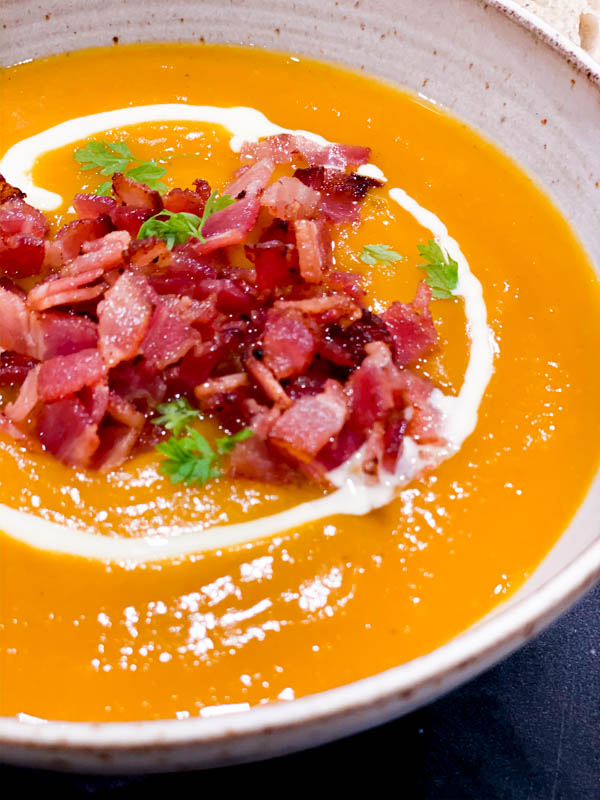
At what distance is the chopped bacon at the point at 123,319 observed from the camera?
2041mm

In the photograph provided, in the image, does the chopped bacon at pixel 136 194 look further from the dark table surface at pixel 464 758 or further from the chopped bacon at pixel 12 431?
the dark table surface at pixel 464 758

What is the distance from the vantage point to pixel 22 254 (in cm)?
238

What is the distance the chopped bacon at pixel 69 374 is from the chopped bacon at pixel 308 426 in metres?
0.50

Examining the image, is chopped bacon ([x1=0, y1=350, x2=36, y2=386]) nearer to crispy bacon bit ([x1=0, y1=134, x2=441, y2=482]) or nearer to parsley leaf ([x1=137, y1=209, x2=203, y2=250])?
crispy bacon bit ([x1=0, y1=134, x2=441, y2=482])

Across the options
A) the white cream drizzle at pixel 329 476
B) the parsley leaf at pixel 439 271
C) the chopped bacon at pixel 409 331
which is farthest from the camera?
the parsley leaf at pixel 439 271

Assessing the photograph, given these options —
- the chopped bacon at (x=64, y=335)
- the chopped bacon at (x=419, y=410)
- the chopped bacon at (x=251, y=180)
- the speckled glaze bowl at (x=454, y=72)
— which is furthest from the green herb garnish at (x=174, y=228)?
the speckled glaze bowl at (x=454, y=72)

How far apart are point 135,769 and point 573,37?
3248mm

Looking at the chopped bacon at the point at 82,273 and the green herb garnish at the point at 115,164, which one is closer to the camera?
the chopped bacon at the point at 82,273

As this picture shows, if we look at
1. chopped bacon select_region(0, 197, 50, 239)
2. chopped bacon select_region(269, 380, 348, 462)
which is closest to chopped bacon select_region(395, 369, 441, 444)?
chopped bacon select_region(269, 380, 348, 462)

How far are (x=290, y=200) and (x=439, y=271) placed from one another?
0.54 m

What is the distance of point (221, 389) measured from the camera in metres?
2.04

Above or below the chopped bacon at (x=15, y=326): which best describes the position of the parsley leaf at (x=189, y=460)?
above

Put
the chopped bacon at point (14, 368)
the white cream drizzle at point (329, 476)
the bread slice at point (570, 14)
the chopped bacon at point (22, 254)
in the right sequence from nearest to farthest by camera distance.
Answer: the white cream drizzle at point (329, 476)
the chopped bacon at point (14, 368)
the chopped bacon at point (22, 254)
the bread slice at point (570, 14)

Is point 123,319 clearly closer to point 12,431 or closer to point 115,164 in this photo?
point 12,431
